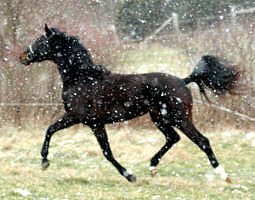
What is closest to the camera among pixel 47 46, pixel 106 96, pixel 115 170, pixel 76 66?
pixel 106 96

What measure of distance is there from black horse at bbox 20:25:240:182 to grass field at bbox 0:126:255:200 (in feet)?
1.24

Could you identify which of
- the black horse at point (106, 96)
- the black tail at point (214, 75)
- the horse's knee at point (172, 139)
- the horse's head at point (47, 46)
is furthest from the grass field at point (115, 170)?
the horse's head at point (47, 46)

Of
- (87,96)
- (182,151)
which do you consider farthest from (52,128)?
(182,151)

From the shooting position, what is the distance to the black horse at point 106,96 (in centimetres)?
599

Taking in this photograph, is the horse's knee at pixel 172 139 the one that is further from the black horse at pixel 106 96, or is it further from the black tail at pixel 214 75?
the black tail at pixel 214 75

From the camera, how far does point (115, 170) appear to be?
6965mm

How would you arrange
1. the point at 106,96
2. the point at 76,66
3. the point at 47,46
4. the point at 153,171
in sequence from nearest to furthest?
1. the point at 106,96
2. the point at 76,66
3. the point at 47,46
4. the point at 153,171

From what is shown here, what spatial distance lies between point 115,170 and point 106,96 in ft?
4.89


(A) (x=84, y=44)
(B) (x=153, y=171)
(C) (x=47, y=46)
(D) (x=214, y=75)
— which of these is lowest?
(B) (x=153, y=171)

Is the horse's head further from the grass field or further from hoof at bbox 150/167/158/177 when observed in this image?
hoof at bbox 150/167/158/177

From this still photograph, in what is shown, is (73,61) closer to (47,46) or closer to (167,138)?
(47,46)

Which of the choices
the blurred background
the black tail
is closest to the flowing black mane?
the black tail

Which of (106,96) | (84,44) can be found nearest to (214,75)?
(106,96)

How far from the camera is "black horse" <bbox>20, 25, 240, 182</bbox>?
599 centimetres
